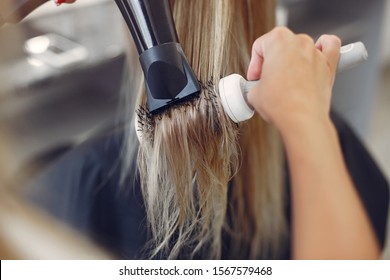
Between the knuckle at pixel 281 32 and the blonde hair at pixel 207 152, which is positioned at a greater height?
the knuckle at pixel 281 32

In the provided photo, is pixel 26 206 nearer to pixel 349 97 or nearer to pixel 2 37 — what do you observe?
pixel 2 37

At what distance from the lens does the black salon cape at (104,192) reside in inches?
30.9

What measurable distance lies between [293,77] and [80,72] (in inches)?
12.7

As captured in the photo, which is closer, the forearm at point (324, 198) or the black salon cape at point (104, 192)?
the forearm at point (324, 198)

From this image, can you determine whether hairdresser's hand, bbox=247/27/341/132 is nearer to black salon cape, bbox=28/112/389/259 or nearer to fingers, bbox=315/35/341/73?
fingers, bbox=315/35/341/73

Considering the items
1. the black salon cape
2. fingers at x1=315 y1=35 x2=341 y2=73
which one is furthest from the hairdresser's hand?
the black salon cape

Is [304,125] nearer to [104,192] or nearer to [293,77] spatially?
[293,77]

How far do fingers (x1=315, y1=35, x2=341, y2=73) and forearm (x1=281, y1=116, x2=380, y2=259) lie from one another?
0.24 ft

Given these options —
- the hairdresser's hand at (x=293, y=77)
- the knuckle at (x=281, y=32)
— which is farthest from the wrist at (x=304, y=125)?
the knuckle at (x=281, y=32)

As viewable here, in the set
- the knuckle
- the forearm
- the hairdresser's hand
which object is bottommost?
the forearm

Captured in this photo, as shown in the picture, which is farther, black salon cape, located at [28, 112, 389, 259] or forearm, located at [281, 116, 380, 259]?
black salon cape, located at [28, 112, 389, 259]

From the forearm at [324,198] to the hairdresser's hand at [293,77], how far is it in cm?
2

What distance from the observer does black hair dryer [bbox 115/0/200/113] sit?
652 mm

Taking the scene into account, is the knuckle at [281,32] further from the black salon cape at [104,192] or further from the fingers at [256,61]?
the black salon cape at [104,192]
